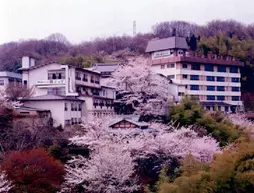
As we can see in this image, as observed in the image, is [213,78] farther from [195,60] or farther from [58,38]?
[58,38]

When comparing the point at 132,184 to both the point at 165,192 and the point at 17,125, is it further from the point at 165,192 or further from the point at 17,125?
the point at 17,125

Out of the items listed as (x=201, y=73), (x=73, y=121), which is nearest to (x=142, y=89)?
(x=73, y=121)

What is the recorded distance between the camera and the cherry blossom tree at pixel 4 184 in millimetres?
12406

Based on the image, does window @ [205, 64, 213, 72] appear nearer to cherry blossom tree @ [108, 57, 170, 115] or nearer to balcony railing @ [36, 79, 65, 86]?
cherry blossom tree @ [108, 57, 170, 115]

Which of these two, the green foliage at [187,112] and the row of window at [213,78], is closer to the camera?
the green foliage at [187,112]

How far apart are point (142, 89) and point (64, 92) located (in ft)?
17.6

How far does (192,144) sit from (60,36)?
50511 millimetres

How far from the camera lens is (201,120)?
888 inches

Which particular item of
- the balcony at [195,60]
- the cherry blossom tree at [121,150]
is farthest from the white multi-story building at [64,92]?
the balcony at [195,60]

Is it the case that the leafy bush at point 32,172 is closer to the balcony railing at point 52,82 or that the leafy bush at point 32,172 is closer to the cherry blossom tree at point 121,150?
the cherry blossom tree at point 121,150

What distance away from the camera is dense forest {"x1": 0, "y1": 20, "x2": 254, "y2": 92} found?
42.3 meters

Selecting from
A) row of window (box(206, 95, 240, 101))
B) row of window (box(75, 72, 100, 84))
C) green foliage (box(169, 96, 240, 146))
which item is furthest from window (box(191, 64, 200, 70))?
green foliage (box(169, 96, 240, 146))

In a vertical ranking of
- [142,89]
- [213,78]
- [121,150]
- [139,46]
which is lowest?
[121,150]

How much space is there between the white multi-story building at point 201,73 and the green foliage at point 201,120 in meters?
8.89
